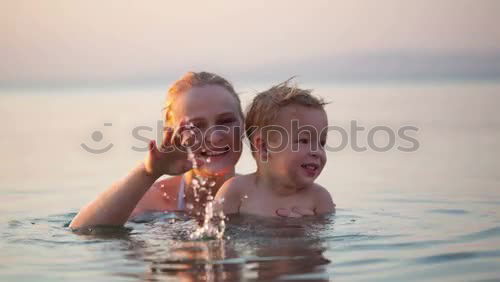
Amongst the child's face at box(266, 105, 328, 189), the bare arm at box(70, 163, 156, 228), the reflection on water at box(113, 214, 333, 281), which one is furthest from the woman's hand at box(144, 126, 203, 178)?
the child's face at box(266, 105, 328, 189)

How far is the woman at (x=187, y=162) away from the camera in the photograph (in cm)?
511

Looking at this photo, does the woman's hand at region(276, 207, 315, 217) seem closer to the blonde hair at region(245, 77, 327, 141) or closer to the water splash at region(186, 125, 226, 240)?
the water splash at region(186, 125, 226, 240)

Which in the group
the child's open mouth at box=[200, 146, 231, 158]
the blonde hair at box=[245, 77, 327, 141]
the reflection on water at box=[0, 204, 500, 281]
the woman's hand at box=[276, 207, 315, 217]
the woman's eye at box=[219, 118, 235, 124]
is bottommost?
the reflection on water at box=[0, 204, 500, 281]

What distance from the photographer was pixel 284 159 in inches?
230

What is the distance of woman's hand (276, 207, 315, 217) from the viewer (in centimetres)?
582

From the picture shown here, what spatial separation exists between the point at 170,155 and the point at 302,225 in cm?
105

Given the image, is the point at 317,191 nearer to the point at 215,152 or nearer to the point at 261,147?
the point at 261,147

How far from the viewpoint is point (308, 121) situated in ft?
19.0

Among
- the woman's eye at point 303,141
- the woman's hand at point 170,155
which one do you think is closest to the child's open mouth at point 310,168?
the woman's eye at point 303,141

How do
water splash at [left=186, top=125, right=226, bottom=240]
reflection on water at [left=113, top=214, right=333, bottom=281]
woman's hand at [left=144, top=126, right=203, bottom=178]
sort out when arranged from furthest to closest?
water splash at [left=186, top=125, right=226, bottom=240] → woman's hand at [left=144, top=126, right=203, bottom=178] → reflection on water at [left=113, top=214, right=333, bottom=281]

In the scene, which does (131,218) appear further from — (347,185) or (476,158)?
(476,158)

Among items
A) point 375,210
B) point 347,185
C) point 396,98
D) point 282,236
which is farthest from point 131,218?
point 396,98

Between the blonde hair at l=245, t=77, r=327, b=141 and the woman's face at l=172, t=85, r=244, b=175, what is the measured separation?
0.12 m

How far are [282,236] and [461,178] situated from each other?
3.07 meters
